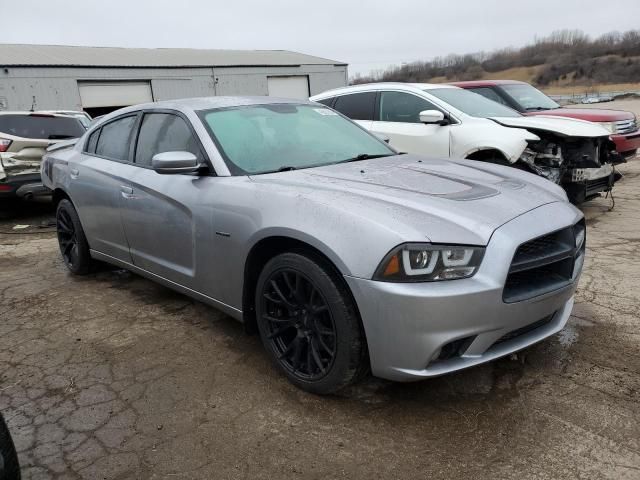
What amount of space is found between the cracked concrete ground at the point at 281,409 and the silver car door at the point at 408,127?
2887 millimetres

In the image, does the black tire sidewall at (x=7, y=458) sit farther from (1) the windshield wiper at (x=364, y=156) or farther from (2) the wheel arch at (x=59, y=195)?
(2) the wheel arch at (x=59, y=195)

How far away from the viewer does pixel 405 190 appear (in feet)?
8.95

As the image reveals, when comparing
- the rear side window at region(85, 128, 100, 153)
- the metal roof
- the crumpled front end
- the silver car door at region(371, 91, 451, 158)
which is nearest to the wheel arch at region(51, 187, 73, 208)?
the rear side window at region(85, 128, 100, 153)

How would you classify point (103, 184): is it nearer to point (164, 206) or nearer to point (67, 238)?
point (164, 206)

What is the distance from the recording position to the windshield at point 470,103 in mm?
6543

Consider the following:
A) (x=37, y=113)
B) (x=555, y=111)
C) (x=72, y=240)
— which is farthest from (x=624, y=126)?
(x=37, y=113)

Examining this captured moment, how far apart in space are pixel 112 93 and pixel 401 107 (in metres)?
19.2

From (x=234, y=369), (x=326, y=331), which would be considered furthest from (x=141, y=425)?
(x=326, y=331)

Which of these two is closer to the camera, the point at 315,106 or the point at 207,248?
the point at 207,248

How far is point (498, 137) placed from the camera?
589 cm

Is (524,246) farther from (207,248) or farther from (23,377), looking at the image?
(23,377)

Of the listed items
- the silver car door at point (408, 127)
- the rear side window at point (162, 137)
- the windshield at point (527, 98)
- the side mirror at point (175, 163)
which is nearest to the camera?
the side mirror at point (175, 163)

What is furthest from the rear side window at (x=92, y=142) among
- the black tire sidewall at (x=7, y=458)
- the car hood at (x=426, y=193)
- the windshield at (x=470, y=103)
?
the windshield at (x=470, y=103)

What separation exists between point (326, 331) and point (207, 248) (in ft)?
3.29
